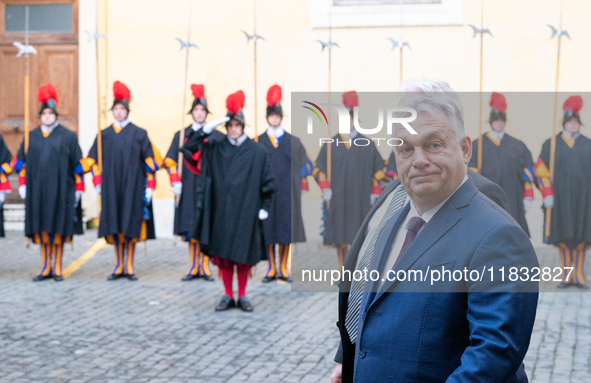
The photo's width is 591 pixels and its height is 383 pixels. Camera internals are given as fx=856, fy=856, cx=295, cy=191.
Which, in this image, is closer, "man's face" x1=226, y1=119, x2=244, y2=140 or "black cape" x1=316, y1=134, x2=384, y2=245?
"man's face" x1=226, y1=119, x2=244, y2=140

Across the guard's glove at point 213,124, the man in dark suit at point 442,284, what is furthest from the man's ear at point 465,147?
the guard's glove at point 213,124

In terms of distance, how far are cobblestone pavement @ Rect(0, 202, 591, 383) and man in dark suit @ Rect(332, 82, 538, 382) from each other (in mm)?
3301

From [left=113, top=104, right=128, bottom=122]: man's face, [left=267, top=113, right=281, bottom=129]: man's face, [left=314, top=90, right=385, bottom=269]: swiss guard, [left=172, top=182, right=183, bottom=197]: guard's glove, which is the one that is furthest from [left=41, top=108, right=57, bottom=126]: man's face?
[left=314, top=90, right=385, bottom=269]: swiss guard

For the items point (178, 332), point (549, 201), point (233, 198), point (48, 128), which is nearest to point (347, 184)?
point (549, 201)

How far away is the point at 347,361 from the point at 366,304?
344mm

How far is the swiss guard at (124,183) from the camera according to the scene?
32.3ft

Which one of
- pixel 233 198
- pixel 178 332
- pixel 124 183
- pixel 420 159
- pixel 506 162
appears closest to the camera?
pixel 420 159

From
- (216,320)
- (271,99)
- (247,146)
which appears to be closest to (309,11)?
(271,99)

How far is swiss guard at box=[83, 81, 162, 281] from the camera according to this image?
32.3ft

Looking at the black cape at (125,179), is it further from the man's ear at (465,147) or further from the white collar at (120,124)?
the man's ear at (465,147)

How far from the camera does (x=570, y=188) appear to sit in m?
9.61

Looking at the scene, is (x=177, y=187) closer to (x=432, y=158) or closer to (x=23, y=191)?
(x=23, y=191)

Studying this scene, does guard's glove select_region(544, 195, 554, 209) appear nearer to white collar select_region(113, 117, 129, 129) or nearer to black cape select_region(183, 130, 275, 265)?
black cape select_region(183, 130, 275, 265)

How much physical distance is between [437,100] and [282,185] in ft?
25.2
